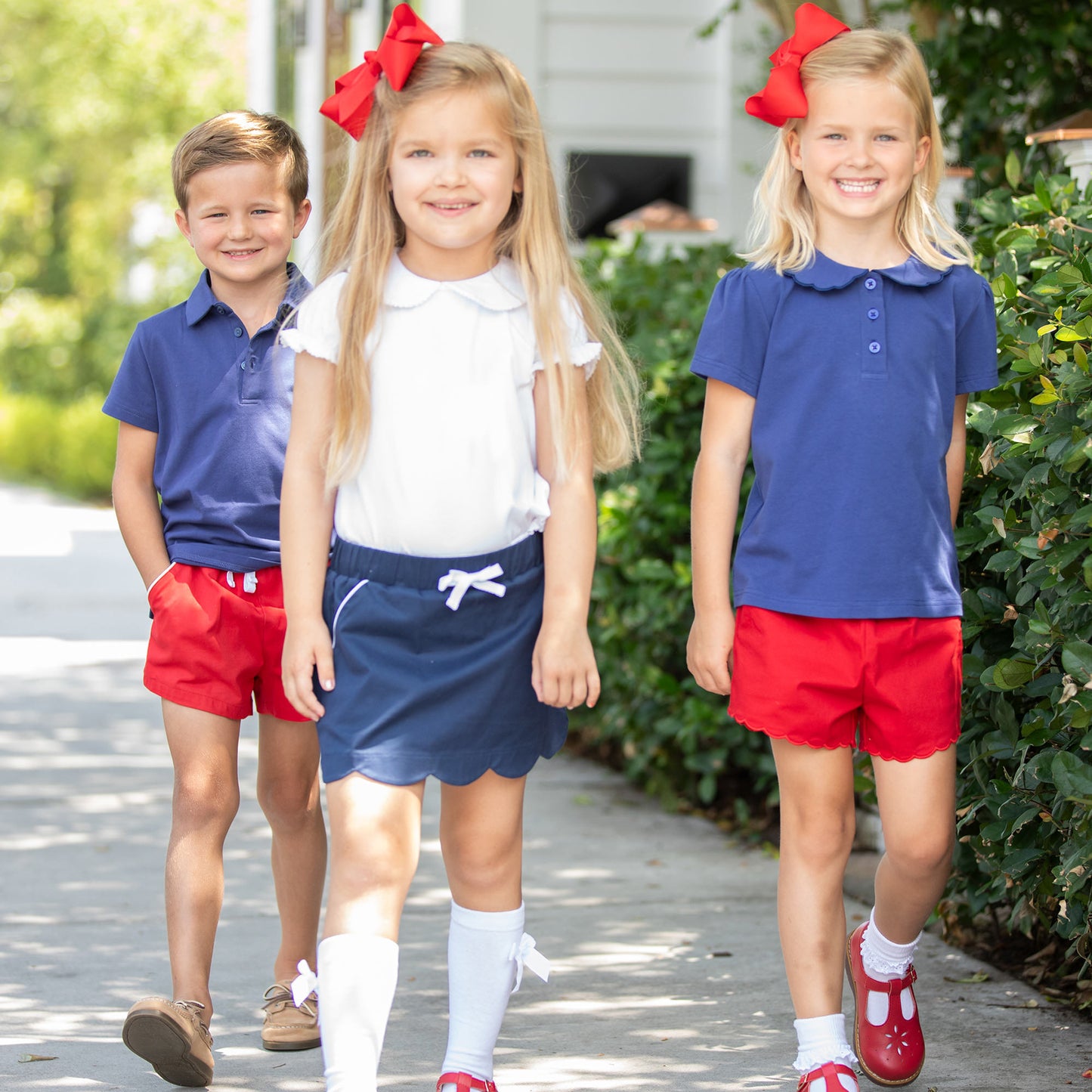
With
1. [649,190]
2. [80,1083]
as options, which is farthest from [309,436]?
[649,190]

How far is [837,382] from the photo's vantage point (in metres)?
2.76

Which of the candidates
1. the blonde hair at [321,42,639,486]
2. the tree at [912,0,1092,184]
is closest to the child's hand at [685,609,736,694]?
the blonde hair at [321,42,639,486]

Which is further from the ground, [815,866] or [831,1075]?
[815,866]

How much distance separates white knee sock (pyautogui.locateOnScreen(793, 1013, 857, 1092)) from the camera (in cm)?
274

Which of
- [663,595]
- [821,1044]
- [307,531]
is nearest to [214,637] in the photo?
[307,531]

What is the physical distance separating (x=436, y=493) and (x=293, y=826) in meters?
1.00

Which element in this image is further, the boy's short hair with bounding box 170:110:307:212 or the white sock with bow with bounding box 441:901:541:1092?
the boy's short hair with bounding box 170:110:307:212

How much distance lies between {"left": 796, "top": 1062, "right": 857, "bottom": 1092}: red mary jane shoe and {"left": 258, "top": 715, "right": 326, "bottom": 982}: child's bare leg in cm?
109

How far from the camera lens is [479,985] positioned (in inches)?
108

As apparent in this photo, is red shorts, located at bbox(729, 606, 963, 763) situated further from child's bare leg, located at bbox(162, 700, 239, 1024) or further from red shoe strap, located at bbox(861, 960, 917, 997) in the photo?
child's bare leg, located at bbox(162, 700, 239, 1024)

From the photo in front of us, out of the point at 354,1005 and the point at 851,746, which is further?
the point at 851,746

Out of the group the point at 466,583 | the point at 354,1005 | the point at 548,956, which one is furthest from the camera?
the point at 548,956

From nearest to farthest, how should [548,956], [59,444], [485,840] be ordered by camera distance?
[485,840]
[548,956]
[59,444]

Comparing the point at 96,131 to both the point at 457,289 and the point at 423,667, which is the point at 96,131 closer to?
the point at 457,289
